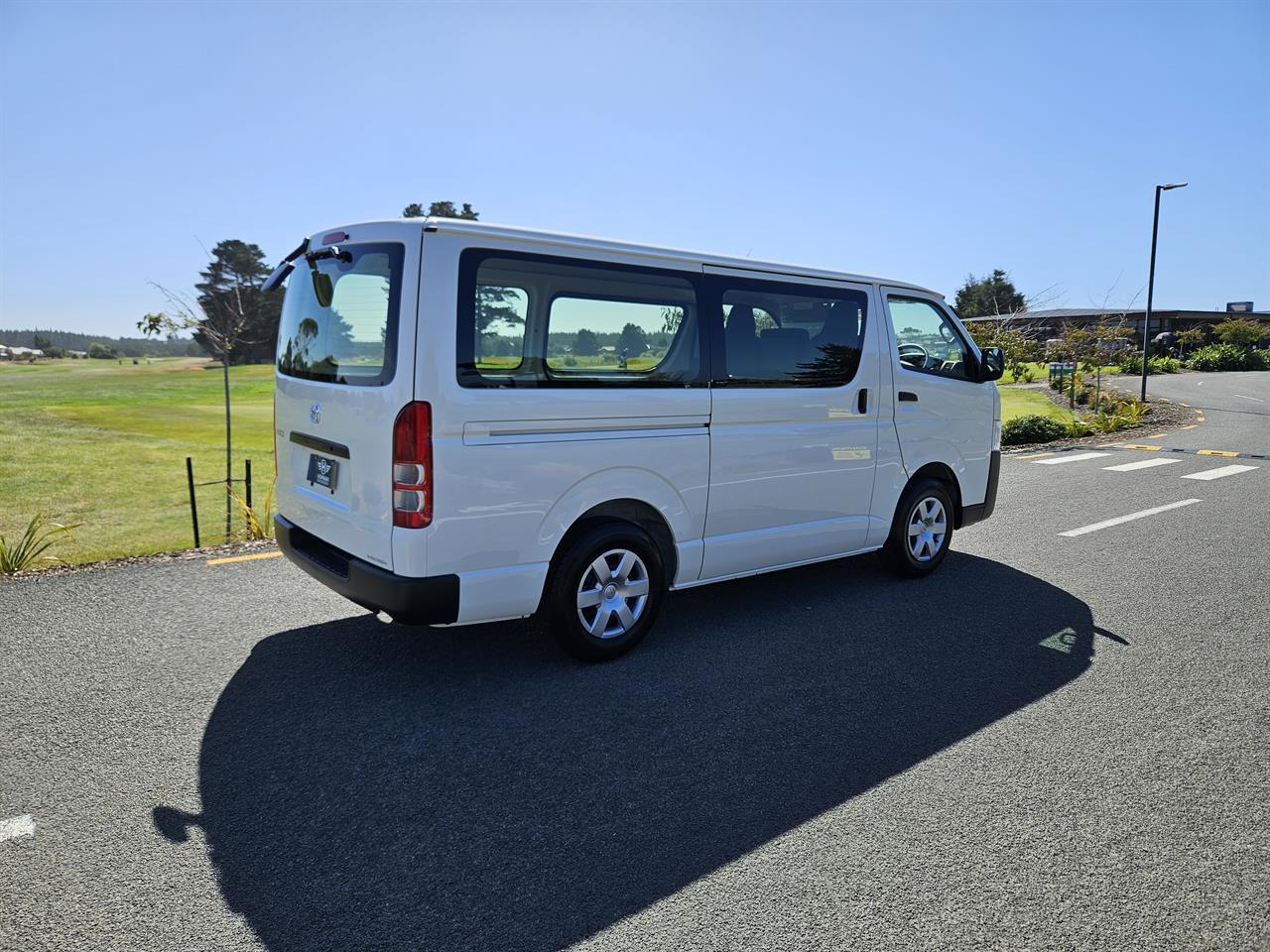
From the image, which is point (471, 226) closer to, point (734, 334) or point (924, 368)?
point (734, 334)

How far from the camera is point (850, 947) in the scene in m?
2.14

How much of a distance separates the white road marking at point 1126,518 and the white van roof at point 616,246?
374 centimetres

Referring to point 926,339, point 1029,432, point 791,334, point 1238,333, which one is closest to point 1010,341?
point 1029,432

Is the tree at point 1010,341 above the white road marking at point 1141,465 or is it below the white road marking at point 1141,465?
above

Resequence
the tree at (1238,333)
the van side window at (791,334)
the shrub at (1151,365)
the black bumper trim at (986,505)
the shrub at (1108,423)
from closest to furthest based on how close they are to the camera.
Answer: the van side window at (791,334) < the black bumper trim at (986,505) < the shrub at (1108,423) < the shrub at (1151,365) < the tree at (1238,333)

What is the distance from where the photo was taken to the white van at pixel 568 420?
3340 mm

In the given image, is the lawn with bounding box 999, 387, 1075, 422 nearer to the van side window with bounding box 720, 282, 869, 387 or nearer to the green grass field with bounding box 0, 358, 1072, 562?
the green grass field with bounding box 0, 358, 1072, 562

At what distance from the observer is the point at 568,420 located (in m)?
3.67

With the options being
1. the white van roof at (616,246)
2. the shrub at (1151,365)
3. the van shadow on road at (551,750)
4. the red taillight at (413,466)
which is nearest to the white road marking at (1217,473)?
the van shadow on road at (551,750)

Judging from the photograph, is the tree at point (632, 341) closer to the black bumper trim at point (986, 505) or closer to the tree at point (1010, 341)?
the black bumper trim at point (986, 505)

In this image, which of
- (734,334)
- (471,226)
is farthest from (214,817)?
(734,334)

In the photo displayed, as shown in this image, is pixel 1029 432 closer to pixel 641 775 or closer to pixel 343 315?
pixel 641 775

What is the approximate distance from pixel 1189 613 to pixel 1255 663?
32.1 inches

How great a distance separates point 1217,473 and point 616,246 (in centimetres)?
1068
